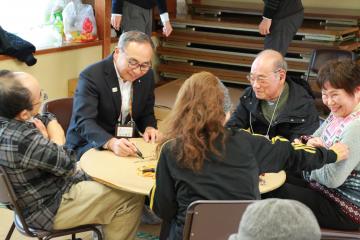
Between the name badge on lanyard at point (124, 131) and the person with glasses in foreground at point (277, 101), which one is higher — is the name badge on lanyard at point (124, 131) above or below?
below

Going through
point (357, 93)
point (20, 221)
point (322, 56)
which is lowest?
point (20, 221)

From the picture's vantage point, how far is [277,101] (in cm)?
259

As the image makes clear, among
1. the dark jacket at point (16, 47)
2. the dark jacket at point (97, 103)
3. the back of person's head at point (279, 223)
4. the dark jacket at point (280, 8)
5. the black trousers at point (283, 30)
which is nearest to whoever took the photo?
the back of person's head at point (279, 223)

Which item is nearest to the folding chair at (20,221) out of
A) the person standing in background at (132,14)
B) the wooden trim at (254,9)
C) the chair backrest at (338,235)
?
the chair backrest at (338,235)

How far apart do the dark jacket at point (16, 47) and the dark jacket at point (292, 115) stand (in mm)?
2058

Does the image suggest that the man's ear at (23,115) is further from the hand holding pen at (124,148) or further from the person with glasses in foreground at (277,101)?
the person with glasses in foreground at (277,101)

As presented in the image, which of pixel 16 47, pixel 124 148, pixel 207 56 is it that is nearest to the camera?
pixel 124 148

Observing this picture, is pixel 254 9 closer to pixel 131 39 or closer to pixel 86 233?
pixel 131 39

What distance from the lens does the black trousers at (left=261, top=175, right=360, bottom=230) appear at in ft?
6.71

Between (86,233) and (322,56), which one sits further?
(322,56)

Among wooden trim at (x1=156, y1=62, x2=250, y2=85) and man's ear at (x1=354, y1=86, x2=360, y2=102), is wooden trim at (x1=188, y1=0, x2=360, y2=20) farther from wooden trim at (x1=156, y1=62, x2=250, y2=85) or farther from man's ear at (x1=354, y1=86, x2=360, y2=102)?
man's ear at (x1=354, y1=86, x2=360, y2=102)

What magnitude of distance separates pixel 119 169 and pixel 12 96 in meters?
0.54

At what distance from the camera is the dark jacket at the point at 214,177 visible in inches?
64.4

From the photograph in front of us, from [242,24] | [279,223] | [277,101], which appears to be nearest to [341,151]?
[277,101]
